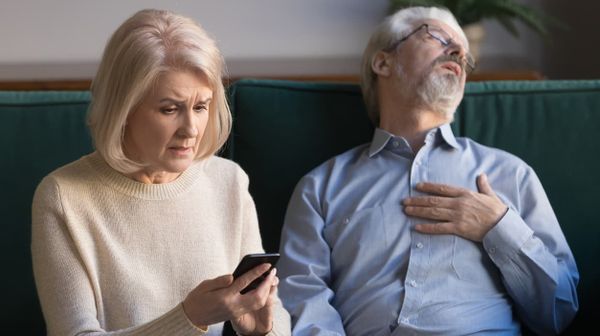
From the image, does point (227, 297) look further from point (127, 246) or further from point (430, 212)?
point (430, 212)

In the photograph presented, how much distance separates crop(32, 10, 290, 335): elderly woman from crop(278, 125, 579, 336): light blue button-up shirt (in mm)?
292

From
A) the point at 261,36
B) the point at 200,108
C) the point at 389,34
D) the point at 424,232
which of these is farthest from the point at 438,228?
the point at 261,36

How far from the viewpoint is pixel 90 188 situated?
1653mm

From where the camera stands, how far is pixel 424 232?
79.7 inches

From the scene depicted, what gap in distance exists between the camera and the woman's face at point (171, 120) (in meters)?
1.56

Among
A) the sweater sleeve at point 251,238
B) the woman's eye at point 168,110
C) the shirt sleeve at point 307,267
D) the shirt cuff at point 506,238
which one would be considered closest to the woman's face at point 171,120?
the woman's eye at point 168,110

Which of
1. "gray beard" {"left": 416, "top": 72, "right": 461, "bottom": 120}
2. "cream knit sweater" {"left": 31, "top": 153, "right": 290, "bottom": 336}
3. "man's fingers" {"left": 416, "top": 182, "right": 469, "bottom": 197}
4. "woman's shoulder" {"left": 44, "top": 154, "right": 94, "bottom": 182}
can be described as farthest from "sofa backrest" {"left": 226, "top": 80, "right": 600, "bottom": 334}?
"woman's shoulder" {"left": 44, "top": 154, "right": 94, "bottom": 182}

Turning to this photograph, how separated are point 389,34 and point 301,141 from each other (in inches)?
13.8

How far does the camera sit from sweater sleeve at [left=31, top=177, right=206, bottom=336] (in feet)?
5.07

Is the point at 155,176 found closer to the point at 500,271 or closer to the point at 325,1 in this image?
the point at 500,271

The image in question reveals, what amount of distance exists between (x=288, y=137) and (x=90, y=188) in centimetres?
70

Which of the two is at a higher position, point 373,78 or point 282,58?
point 373,78

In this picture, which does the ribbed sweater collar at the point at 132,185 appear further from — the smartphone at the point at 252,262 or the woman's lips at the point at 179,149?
the smartphone at the point at 252,262

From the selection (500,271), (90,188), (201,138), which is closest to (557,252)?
(500,271)
